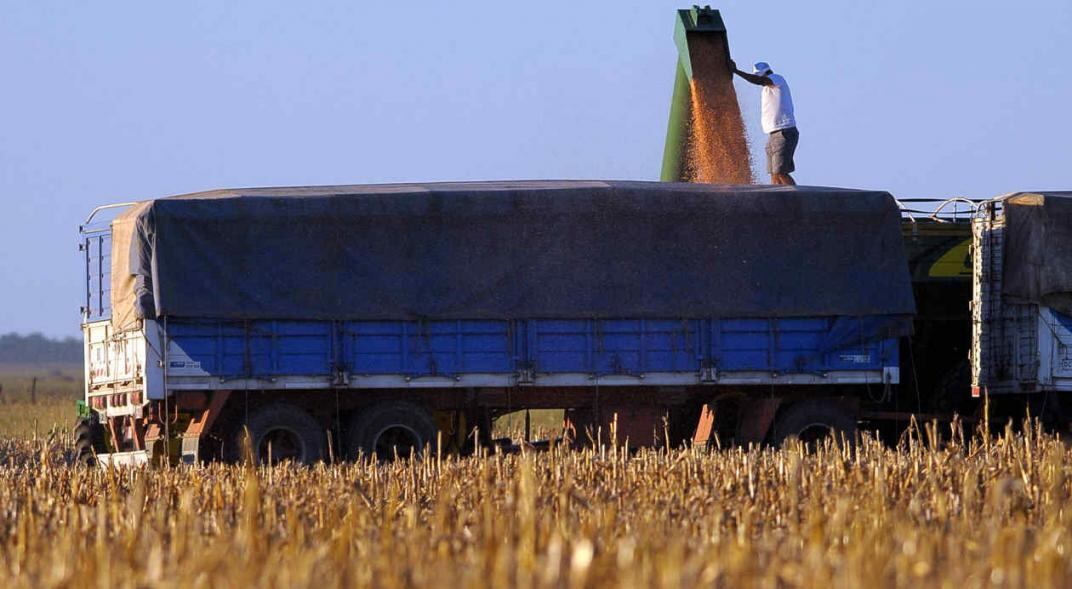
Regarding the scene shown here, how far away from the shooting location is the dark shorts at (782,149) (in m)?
20.8

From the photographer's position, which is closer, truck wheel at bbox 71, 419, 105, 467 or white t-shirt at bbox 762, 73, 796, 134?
truck wheel at bbox 71, 419, 105, 467

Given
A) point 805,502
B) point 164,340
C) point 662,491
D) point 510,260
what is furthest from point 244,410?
point 805,502

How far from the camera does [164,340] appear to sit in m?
17.1

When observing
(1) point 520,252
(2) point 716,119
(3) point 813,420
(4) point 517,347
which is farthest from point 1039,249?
(4) point 517,347

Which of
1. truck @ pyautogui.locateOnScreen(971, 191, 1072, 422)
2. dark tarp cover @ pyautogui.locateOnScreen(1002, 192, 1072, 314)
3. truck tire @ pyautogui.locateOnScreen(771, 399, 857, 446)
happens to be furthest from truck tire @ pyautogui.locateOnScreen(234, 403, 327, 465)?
dark tarp cover @ pyautogui.locateOnScreen(1002, 192, 1072, 314)

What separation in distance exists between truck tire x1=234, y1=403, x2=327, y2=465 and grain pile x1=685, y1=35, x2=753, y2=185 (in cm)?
583

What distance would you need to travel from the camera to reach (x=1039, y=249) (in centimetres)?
1836

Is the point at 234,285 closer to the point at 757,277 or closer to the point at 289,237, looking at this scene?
the point at 289,237

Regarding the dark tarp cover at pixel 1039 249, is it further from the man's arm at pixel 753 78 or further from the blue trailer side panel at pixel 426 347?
the blue trailer side panel at pixel 426 347

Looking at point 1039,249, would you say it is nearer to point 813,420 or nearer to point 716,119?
point 813,420

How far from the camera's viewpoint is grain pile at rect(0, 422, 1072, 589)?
→ 6.50 metres

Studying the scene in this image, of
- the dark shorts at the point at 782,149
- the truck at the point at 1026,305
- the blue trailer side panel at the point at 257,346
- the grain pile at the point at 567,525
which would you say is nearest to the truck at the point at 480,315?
the blue trailer side panel at the point at 257,346

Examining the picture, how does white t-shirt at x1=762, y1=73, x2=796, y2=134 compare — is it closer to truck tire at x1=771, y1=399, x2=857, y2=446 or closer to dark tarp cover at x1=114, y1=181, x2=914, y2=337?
dark tarp cover at x1=114, y1=181, x2=914, y2=337

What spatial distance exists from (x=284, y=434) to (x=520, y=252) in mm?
2855
